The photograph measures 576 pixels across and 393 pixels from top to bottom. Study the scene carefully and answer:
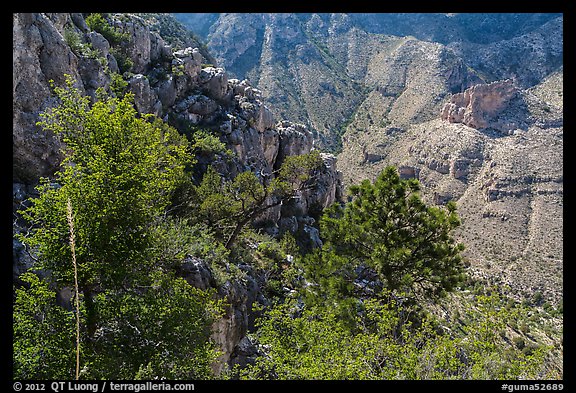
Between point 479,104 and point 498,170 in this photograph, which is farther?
point 479,104

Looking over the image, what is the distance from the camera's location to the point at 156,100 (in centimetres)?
2916

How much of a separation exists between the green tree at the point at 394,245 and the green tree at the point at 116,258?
620cm

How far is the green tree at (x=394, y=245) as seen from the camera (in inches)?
484

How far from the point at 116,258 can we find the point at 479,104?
104 metres

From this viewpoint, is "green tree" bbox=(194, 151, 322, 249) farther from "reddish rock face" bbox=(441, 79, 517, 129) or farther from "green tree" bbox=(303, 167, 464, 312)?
"reddish rock face" bbox=(441, 79, 517, 129)

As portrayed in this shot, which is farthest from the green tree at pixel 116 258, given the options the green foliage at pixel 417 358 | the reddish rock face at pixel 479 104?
the reddish rock face at pixel 479 104

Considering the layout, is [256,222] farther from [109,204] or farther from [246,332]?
[109,204]

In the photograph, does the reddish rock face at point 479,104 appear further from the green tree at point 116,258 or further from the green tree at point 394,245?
the green tree at point 116,258

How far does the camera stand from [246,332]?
14.7 metres

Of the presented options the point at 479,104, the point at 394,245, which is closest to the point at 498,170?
the point at 479,104

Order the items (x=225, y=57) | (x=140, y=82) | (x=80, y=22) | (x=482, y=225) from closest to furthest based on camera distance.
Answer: (x=80, y=22) < (x=140, y=82) < (x=482, y=225) < (x=225, y=57)

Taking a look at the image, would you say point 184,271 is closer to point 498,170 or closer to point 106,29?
point 106,29
